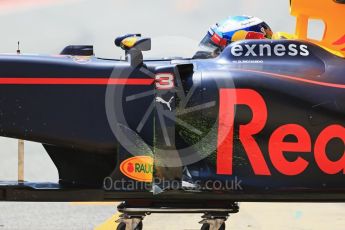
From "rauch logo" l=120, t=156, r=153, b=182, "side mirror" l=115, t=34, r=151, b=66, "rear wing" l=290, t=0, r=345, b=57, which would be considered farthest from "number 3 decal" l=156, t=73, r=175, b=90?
"rear wing" l=290, t=0, r=345, b=57

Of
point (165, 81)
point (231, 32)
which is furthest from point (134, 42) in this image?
point (231, 32)

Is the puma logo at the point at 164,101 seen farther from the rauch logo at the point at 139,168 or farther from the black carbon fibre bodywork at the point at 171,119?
the rauch logo at the point at 139,168

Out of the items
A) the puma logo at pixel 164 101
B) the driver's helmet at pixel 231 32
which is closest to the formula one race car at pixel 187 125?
the puma logo at pixel 164 101

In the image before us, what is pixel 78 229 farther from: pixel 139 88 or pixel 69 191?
pixel 139 88

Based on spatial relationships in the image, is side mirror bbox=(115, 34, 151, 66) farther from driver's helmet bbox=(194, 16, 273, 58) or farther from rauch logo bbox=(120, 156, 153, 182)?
driver's helmet bbox=(194, 16, 273, 58)

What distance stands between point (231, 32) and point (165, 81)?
4.27 feet

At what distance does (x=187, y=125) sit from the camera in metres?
4.23

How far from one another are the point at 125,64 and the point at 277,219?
3013mm

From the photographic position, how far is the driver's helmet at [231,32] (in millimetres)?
5297

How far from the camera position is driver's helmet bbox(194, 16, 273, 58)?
5297 mm

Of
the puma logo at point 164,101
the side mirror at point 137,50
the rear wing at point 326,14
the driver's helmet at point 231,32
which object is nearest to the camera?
the puma logo at point 164,101

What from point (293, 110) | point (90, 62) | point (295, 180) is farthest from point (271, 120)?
point (90, 62)

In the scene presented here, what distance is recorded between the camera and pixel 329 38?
4863 mm

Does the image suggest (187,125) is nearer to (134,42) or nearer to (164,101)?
(164,101)
